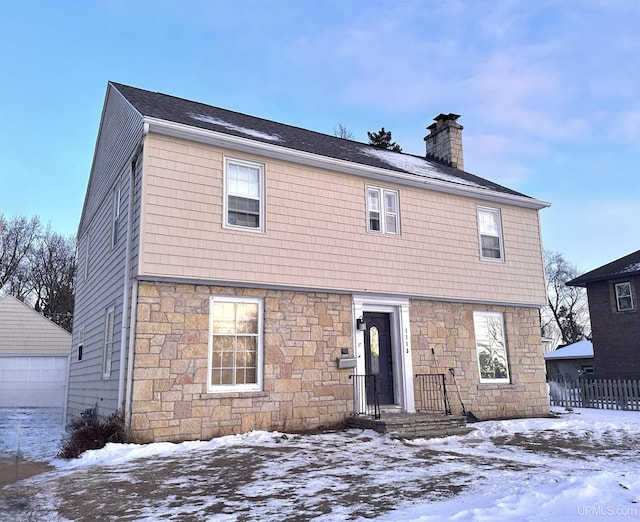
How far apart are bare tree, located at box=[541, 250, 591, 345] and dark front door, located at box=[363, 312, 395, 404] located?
40101 mm

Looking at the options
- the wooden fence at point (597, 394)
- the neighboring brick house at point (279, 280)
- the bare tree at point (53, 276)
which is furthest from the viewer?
the bare tree at point (53, 276)

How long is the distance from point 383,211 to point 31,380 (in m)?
15.5

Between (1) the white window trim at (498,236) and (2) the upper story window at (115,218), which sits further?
(1) the white window trim at (498,236)

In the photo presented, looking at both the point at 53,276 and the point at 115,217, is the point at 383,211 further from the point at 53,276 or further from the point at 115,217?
the point at 53,276

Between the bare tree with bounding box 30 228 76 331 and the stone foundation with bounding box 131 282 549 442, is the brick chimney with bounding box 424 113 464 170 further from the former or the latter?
the bare tree with bounding box 30 228 76 331

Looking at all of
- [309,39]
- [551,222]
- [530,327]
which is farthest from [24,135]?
[551,222]

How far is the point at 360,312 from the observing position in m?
10.6

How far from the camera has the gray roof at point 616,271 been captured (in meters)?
20.1

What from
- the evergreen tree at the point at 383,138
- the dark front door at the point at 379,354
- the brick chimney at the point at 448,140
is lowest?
the dark front door at the point at 379,354

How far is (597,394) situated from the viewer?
14898 mm

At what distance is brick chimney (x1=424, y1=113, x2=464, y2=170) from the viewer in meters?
16.0

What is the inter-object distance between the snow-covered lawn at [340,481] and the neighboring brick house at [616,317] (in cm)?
1359

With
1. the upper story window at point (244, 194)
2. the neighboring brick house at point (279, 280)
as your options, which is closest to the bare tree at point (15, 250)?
the neighboring brick house at point (279, 280)

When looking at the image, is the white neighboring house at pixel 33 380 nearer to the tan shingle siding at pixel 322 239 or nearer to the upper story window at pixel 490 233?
the tan shingle siding at pixel 322 239
